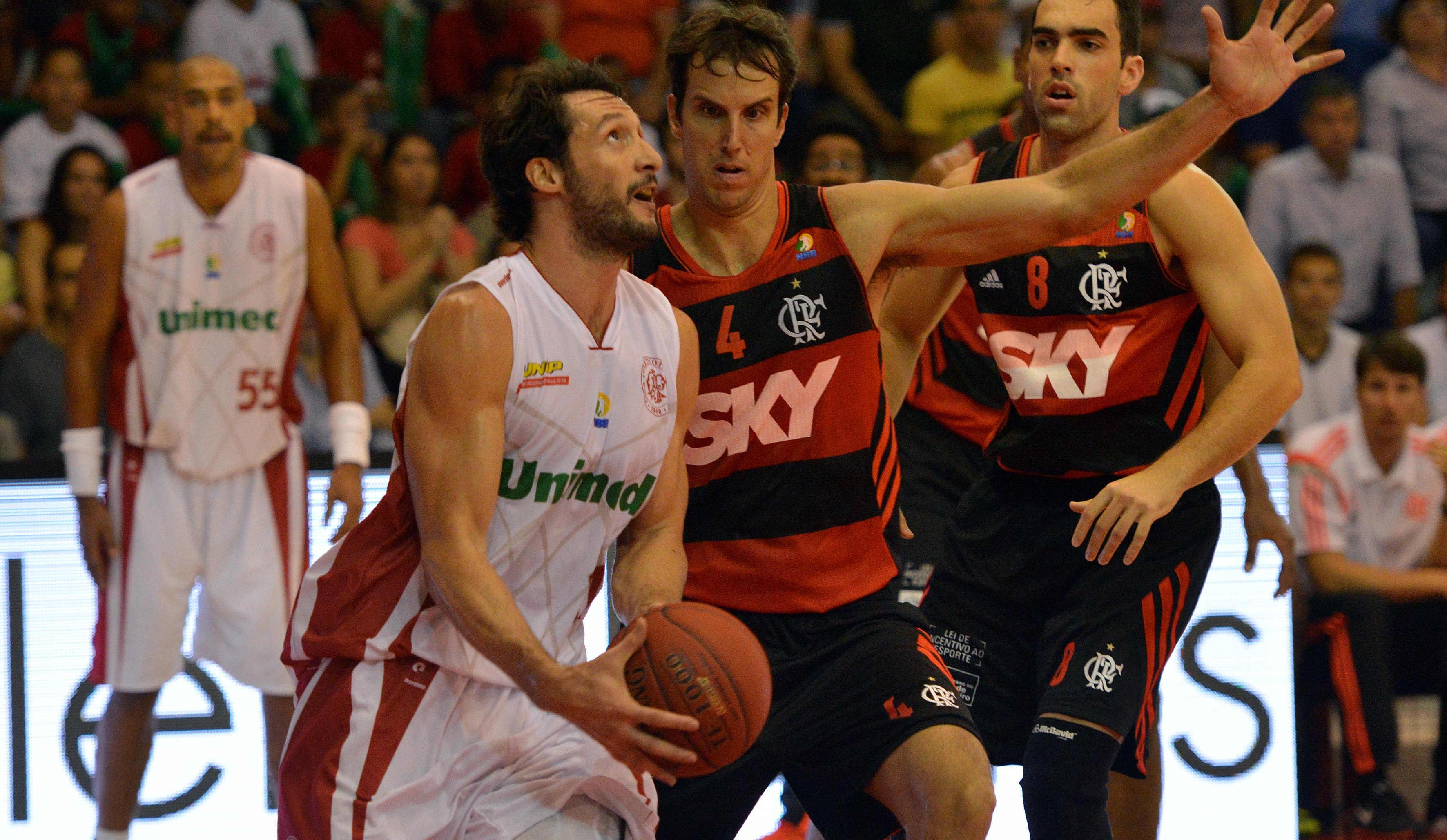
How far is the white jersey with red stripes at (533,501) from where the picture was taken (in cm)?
341

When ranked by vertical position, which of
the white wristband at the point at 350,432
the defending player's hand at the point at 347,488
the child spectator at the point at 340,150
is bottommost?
the defending player's hand at the point at 347,488

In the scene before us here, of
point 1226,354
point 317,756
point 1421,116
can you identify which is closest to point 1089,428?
point 1226,354

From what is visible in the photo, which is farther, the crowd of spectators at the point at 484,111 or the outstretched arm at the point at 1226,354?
the crowd of spectators at the point at 484,111

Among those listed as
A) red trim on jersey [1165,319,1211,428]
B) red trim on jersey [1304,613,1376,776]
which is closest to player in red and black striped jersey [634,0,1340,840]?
red trim on jersey [1165,319,1211,428]

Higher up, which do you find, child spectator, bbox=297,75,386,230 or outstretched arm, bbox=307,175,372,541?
child spectator, bbox=297,75,386,230

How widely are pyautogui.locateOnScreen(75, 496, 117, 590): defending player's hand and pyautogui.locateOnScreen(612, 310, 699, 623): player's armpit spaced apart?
9.16ft

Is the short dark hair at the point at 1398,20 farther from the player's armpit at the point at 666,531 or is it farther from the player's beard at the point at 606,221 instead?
the player's beard at the point at 606,221

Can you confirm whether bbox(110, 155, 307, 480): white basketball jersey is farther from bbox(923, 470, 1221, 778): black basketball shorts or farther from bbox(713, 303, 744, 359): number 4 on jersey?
bbox(923, 470, 1221, 778): black basketball shorts

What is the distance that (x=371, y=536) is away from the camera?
3.48 m

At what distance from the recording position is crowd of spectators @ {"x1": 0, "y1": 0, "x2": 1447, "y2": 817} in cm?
785

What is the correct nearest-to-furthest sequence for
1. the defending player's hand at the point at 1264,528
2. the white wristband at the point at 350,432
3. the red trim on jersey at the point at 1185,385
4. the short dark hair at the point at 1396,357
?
the red trim on jersey at the point at 1185,385 < the defending player's hand at the point at 1264,528 < the white wristband at the point at 350,432 < the short dark hair at the point at 1396,357

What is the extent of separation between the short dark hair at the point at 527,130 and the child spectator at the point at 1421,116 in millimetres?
6776

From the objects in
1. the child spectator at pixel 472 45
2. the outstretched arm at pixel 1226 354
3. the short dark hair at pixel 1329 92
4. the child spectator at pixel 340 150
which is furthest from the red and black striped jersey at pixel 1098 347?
the child spectator at pixel 472 45

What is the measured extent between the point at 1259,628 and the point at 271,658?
3.60m
